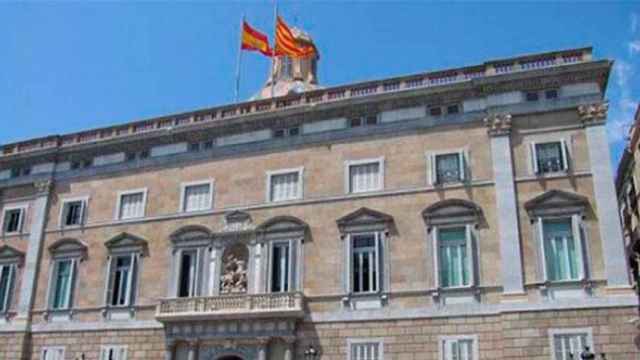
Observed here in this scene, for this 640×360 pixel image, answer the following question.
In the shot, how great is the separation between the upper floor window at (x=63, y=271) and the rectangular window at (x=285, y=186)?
397 inches

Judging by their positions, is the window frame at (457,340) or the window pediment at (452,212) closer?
the window frame at (457,340)

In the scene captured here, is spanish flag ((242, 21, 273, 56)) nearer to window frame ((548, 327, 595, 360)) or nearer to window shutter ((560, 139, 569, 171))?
window shutter ((560, 139, 569, 171))

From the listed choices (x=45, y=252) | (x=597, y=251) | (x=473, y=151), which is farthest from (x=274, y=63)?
(x=597, y=251)

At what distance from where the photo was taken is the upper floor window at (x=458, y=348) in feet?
83.1

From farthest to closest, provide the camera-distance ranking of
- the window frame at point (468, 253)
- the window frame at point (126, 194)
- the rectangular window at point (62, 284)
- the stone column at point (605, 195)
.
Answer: the window frame at point (126, 194)
the rectangular window at point (62, 284)
the window frame at point (468, 253)
the stone column at point (605, 195)

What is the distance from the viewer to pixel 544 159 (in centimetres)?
2700

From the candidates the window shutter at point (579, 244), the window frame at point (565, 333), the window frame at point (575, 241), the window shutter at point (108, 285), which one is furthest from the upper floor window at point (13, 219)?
the window shutter at point (579, 244)

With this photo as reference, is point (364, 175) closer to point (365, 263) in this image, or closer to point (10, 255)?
point (365, 263)

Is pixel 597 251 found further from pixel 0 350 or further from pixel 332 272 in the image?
pixel 0 350

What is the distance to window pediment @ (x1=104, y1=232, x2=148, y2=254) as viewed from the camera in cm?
3188

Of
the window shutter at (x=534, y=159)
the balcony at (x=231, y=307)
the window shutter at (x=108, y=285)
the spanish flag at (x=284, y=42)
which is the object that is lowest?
the balcony at (x=231, y=307)

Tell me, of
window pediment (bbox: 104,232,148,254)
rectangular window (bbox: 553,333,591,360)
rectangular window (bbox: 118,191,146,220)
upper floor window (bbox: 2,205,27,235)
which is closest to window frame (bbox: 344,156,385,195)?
rectangular window (bbox: 553,333,591,360)

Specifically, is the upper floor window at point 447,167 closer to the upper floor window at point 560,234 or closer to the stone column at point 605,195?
the upper floor window at point 560,234

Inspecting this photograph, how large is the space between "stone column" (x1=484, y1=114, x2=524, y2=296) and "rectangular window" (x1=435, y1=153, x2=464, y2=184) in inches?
54.0
